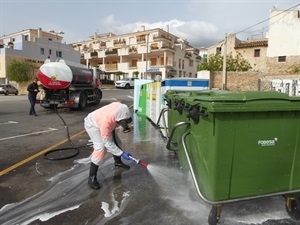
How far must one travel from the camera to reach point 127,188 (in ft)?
14.0

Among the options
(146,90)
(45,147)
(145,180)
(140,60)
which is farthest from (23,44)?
(145,180)

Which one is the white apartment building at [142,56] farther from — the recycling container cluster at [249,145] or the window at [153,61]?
the recycling container cluster at [249,145]

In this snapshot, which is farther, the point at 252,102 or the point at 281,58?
the point at 281,58

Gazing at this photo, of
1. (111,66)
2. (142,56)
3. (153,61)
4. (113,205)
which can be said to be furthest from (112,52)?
(113,205)

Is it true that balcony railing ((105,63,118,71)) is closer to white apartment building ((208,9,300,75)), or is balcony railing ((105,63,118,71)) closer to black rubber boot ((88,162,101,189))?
white apartment building ((208,9,300,75))

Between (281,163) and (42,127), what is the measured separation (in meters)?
8.36

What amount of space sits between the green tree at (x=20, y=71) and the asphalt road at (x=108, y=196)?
108ft

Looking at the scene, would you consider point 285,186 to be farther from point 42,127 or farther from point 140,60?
point 140,60

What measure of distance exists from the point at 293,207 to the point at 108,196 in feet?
7.87

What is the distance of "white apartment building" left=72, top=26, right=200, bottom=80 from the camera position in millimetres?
57375

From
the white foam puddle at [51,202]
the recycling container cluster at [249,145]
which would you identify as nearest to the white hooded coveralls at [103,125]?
the white foam puddle at [51,202]

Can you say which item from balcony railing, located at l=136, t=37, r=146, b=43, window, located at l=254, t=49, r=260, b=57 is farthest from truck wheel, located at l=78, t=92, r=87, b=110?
balcony railing, located at l=136, t=37, r=146, b=43

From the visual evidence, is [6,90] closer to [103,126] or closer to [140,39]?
[103,126]

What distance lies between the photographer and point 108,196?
397 centimetres
